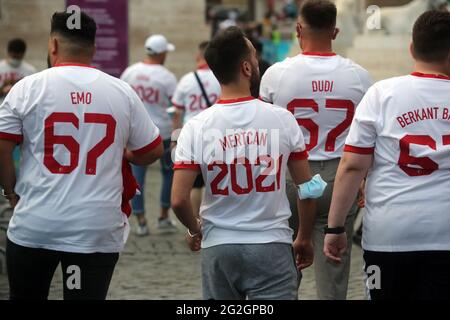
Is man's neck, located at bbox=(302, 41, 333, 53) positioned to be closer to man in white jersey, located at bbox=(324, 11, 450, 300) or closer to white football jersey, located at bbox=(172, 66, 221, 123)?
man in white jersey, located at bbox=(324, 11, 450, 300)

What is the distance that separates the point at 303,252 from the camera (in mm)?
5383

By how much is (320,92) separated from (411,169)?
5.12 ft

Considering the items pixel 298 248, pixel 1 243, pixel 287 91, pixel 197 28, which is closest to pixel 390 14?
pixel 197 28

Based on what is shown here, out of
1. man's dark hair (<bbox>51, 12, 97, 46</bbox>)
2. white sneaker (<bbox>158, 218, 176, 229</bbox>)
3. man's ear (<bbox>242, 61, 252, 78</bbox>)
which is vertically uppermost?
man's dark hair (<bbox>51, 12, 97, 46</bbox>)

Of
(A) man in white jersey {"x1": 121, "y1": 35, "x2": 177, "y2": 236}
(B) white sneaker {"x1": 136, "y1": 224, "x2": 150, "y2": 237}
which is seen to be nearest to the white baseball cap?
(A) man in white jersey {"x1": 121, "y1": 35, "x2": 177, "y2": 236}

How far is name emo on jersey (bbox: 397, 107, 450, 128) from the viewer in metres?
4.92

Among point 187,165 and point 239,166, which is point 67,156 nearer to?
point 187,165

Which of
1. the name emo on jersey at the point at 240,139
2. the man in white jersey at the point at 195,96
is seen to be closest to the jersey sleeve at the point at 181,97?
the man in white jersey at the point at 195,96

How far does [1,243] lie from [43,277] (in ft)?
14.5

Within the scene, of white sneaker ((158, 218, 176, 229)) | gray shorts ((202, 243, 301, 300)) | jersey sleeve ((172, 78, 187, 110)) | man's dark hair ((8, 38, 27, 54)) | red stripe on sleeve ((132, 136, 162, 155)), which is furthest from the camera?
man's dark hair ((8, 38, 27, 54))

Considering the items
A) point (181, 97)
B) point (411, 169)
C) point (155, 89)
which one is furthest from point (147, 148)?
point (155, 89)

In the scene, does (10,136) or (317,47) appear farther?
(317,47)

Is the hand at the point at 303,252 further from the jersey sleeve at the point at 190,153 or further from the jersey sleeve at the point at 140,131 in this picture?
the jersey sleeve at the point at 140,131

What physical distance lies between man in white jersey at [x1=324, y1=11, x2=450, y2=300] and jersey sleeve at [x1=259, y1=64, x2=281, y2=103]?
143 centimetres
